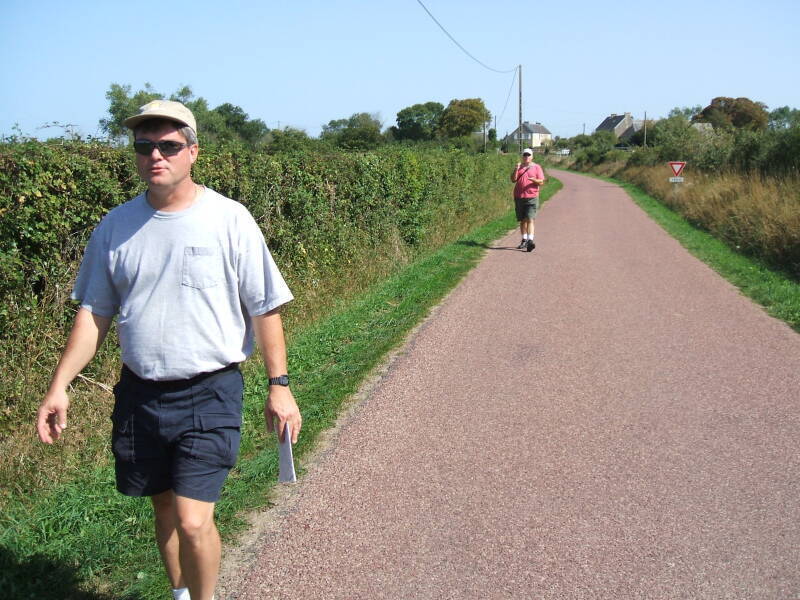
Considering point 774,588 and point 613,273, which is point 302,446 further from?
point 613,273

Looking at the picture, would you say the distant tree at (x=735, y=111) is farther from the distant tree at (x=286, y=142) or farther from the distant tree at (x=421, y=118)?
the distant tree at (x=286, y=142)

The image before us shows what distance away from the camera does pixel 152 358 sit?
2.89 meters

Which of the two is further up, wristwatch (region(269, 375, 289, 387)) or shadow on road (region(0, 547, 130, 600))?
wristwatch (region(269, 375, 289, 387))

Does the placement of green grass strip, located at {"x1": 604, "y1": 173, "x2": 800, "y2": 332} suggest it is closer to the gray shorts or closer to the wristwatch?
the gray shorts

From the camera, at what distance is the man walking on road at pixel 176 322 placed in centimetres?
288

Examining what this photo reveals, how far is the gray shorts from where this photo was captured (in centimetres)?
1463

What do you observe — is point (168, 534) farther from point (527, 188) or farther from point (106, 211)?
point (527, 188)

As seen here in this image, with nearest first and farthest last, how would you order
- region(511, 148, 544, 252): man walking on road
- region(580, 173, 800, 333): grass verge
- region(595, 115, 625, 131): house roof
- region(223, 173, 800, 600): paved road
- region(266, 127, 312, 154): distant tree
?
1. region(223, 173, 800, 600): paved road
2. region(580, 173, 800, 333): grass verge
3. region(266, 127, 312, 154): distant tree
4. region(511, 148, 544, 252): man walking on road
5. region(595, 115, 625, 131): house roof

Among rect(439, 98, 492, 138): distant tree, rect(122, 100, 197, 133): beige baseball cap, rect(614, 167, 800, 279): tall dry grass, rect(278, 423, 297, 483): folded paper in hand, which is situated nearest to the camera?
rect(122, 100, 197, 133): beige baseball cap

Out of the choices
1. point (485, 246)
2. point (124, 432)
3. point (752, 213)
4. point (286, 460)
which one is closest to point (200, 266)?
point (124, 432)

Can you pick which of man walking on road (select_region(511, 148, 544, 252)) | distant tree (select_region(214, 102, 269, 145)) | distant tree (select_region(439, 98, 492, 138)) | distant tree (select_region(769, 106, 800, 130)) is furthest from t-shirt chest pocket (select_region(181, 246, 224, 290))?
distant tree (select_region(439, 98, 492, 138))

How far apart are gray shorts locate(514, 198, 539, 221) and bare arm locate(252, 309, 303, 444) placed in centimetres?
1201

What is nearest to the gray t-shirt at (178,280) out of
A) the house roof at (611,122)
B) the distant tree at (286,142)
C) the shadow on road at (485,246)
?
the distant tree at (286,142)

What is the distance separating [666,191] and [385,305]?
25664 mm
